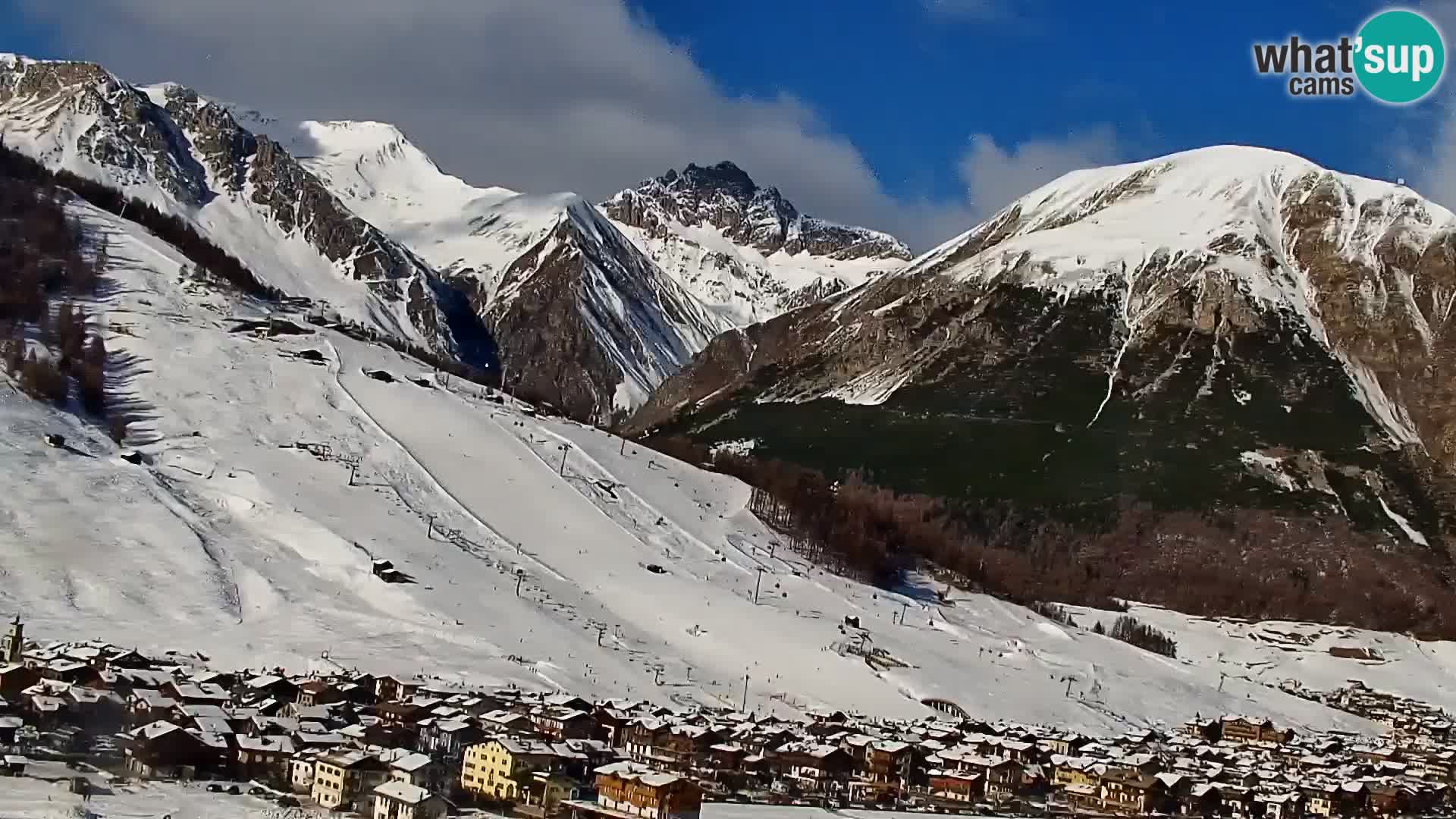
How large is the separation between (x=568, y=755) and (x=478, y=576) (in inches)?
1417

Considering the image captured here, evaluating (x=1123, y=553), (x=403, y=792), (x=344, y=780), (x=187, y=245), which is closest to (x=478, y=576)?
(x=344, y=780)

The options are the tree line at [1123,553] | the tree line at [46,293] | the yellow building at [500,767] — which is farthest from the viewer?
the tree line at [1123,553]

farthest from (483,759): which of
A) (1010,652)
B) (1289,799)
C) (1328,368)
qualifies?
(1328,368)

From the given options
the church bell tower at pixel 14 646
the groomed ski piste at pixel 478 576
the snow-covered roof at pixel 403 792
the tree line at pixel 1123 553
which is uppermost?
the tree line at pixel 1123 553

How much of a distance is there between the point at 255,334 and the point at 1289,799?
87.9 meters

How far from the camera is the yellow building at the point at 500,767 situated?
40.8 meters

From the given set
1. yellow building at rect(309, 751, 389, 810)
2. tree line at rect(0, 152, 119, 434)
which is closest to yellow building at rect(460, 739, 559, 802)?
yellow building at rect(309, 751, 389, 810)

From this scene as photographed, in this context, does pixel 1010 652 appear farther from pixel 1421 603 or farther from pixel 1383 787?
pixel 1421 603

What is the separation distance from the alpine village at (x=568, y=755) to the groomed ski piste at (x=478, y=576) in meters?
5.69

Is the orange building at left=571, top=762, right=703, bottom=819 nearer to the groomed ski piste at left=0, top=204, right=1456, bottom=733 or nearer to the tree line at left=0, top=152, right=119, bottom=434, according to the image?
the groomed ski piste at left=0, top=204, right=1456, bottom=733

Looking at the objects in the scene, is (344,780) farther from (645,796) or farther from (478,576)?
(478,576)

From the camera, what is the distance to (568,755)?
4425cm

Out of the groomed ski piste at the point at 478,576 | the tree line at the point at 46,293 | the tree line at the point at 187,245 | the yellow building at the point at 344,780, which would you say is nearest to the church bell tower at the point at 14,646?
the groomed ski piste at the point at 478,576

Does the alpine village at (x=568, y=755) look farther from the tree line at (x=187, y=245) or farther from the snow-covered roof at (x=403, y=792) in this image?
the tree line at (x=187, y=245)
